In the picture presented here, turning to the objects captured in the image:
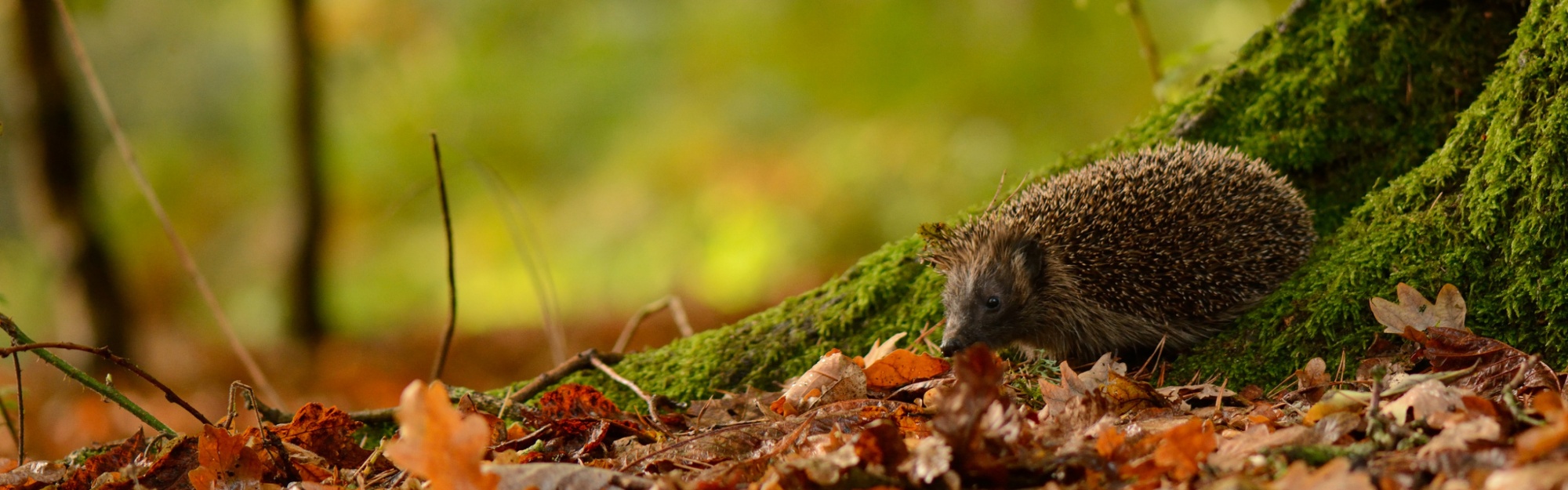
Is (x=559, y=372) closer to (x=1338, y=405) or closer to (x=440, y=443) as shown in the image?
(x=440, y=443)

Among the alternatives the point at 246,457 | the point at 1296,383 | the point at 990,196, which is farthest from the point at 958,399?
the point at 990,196

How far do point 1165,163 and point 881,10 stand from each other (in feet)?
37.5

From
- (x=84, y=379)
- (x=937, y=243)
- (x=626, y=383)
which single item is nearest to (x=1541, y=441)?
(x=937, y=243)

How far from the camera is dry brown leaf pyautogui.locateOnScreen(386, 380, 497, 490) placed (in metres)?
2.25

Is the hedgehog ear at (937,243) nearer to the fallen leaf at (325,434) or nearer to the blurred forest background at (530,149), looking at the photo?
the fallen leaf at (325,434)

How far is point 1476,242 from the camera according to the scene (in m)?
3.66

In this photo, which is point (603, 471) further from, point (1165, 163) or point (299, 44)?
point (299, 44)

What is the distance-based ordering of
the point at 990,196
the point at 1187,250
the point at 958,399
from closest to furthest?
the point at 958,399, the point at 1187,250, the point at 990,196

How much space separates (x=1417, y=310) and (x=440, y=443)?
3228 mm

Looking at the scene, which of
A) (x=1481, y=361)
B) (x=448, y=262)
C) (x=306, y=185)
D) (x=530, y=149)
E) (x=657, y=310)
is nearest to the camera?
(x=1481, y=361)

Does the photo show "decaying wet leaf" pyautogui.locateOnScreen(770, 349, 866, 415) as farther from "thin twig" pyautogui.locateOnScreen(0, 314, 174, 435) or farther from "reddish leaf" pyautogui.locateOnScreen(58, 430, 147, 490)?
"reddish leaf" pyautogui.locateOnScreen(58, 430, 147, 490)

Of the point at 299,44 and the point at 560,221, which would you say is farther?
the point at 560,221

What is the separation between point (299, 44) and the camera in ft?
41.8

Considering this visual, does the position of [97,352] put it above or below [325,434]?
above
